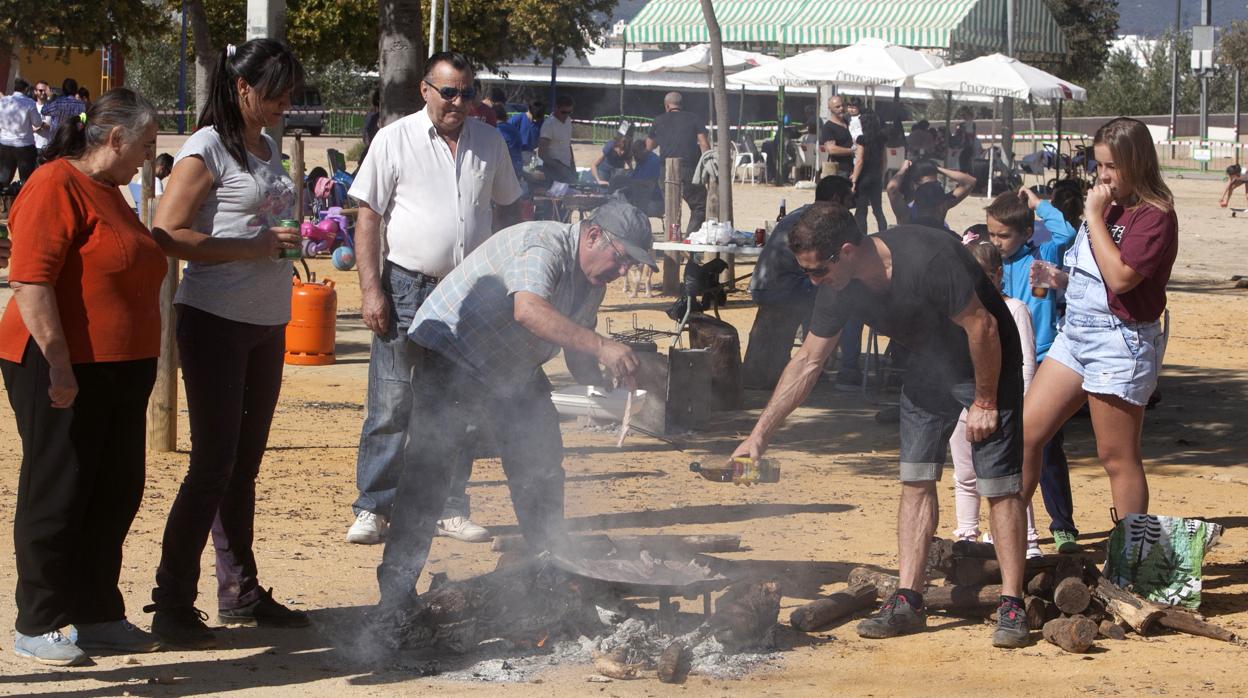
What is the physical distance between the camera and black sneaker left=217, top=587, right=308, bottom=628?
5.00m

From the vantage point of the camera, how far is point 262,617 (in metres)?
5.02

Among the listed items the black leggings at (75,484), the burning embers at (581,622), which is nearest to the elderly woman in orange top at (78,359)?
the black leggings at (75,484)

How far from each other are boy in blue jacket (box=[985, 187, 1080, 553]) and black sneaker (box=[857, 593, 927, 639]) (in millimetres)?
1275

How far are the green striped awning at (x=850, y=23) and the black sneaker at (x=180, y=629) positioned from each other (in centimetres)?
3062

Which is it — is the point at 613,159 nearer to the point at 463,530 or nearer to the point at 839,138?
the point at 839,138

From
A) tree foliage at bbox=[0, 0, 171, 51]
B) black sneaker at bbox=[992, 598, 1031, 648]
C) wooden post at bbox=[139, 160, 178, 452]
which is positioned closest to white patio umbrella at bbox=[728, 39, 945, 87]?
tree foliage at bbox=[0, 0, 171, 51]

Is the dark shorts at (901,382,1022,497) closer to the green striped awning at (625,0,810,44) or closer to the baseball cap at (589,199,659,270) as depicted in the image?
the baseball cap at (589,199,659,270)

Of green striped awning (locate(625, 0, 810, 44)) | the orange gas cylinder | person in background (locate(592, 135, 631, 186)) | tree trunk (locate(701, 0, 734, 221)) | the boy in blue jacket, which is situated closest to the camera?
the boy in blue jacket

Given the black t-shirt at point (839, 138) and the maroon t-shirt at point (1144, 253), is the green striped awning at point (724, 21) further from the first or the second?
the maroon t-shirt at point (1144, 253)

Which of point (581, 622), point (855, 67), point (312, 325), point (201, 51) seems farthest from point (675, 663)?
point (855, 67)

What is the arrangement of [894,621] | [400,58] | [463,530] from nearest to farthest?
[894,621] → [463,530] → [400,58]

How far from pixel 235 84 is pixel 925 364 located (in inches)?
99.9

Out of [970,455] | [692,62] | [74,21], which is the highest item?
[74,21]

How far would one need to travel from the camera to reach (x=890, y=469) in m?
8.00
